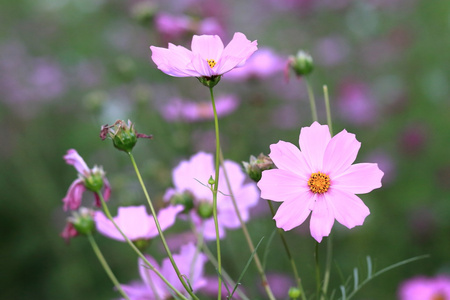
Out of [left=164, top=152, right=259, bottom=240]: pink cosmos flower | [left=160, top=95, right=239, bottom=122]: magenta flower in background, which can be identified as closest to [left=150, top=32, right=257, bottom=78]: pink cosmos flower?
[left=164, top=152, right=259, bottom=240]: pink cosmos flower

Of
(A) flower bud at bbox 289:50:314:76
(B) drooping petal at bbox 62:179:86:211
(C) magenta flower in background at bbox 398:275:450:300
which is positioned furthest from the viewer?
(C) magenta flower in background at bbox 398:275:450:300

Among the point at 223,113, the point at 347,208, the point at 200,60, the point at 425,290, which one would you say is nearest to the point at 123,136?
the point at 200,60

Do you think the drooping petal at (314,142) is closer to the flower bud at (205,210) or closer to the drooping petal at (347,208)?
the drooping petal at (347,208)

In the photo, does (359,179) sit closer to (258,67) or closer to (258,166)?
(258,166)

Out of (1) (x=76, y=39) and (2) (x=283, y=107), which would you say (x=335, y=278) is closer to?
(2) (x=283, y=107)

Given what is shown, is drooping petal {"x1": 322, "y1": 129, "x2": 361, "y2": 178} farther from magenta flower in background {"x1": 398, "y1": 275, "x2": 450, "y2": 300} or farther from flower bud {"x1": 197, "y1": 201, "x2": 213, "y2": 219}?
magenta flower in background {"x1": 398, "y1": 275, "x2": 450, "y2": 300}

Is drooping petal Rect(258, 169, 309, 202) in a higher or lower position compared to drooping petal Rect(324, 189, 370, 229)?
higher
